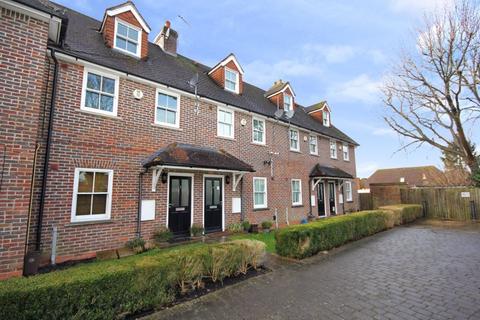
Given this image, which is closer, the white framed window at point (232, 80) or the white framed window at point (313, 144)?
the white framed window at point (232, 80)

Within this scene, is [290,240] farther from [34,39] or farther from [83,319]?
[34,39]

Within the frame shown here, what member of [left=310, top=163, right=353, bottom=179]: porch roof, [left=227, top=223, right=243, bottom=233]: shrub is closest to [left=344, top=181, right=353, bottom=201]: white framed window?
[left=310, top=163, right=353, bottom=179]: porch roof

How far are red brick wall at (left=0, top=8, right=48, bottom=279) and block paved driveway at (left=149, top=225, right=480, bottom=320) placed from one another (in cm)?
383

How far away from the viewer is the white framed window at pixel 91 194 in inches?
278

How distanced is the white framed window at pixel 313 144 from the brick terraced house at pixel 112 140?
13.5ft

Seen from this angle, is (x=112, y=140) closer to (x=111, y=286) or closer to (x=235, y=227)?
(x=111, y=286)

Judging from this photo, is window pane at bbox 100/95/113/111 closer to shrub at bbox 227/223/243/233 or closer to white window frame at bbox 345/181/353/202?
shrub at bbox 227/223/243/233

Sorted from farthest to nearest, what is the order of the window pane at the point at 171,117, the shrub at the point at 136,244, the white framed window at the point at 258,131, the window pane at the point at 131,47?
the white framed window at the point at 258,131
the window pane at the point at 131,47
the window pane at the point at 171,117
the shrub at the point at 136,244

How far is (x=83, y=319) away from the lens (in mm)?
3490

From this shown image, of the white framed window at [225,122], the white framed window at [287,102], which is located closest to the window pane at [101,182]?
the white framed window at [225,122]

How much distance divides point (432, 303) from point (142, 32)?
42.6 ft

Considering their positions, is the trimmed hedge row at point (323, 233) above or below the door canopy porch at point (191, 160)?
→ below

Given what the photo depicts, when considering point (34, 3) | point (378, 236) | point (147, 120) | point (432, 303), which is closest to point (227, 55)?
point (147, 120)

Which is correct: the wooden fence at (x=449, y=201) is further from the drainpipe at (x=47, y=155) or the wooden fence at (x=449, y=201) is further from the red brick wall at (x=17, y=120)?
the red brick wall at (x=17, y=120)
